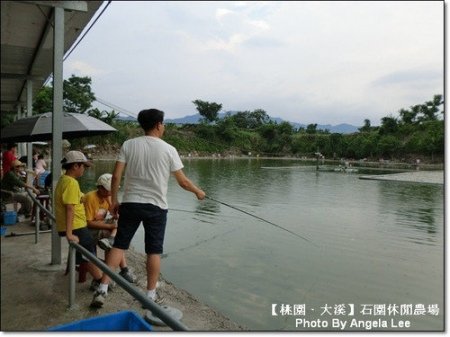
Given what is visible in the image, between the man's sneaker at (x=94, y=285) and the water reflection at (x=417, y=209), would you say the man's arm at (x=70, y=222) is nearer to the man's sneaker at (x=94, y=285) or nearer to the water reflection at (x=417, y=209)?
the man's sneaker at (x=94, y=285)

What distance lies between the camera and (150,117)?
93.9 inches

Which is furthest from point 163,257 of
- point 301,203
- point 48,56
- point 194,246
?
point 301,203

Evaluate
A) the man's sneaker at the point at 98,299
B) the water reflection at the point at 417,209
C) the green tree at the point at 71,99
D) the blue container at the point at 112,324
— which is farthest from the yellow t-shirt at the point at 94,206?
the green tree at the point at 71,99

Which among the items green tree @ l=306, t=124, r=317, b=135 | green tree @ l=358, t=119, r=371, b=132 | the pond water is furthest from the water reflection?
green tree @ l=306, t=124, r=317, b=135

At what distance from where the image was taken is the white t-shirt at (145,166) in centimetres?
235

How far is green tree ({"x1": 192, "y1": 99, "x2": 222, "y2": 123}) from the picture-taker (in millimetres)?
60094

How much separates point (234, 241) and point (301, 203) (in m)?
5.46

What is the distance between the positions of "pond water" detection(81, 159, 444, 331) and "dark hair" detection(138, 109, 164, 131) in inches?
77.5

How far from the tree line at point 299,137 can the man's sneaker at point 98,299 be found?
27760 millimetres

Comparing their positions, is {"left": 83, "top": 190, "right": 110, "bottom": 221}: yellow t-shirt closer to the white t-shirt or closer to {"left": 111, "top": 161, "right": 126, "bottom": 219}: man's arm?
{"left": 111, "top": 161, "right": 126, "bottom": 219}: man's arm

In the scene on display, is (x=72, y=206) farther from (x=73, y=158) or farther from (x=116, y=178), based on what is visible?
(x=116, y=178)

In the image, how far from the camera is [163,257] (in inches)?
207

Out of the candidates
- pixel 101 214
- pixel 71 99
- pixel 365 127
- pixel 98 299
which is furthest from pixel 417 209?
pixel 365 127

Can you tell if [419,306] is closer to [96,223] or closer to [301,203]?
[96,223]
